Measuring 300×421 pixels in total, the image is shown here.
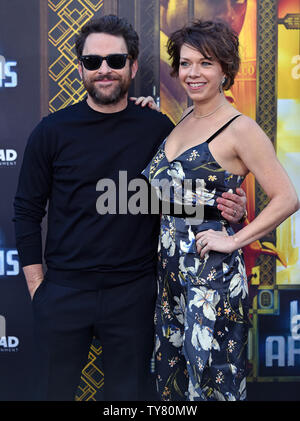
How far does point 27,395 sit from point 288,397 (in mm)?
1470

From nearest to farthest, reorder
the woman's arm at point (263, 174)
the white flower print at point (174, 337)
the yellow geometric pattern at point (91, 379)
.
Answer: the woman's arm at point (263, 174) < the white flower print at point (174, 337) < the yellow geometric pattern at point (91, 379)

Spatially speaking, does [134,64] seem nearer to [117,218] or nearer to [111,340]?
[117,218]

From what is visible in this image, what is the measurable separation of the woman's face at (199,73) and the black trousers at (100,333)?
33.2 inches

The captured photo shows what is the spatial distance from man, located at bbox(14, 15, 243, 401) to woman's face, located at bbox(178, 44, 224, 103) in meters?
0.29

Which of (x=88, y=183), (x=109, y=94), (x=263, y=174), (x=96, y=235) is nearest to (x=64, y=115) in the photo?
(x=109, y=94)

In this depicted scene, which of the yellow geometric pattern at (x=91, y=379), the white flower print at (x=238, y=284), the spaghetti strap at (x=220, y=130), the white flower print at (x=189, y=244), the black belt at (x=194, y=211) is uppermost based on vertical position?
the spaghetti strap at (x=220, y=130)

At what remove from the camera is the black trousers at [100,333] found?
2236 millimetres

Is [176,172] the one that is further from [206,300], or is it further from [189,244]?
[206,300]

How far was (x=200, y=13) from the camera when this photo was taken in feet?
8.84

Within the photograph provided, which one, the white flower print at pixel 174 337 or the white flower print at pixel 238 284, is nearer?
the white flower print at pixel 238 284

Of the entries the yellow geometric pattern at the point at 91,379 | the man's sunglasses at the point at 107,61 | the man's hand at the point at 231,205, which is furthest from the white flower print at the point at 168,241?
the yellow geometric pattern at the point at 91,379

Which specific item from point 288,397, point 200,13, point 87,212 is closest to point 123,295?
point 87,212

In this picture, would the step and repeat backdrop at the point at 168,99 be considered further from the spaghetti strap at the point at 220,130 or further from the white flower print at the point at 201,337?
the white flower print at the point at 201,337
